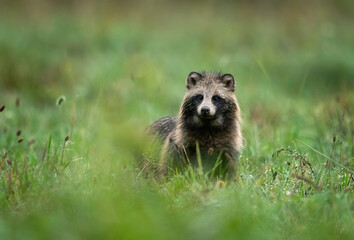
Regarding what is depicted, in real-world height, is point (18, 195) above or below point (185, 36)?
below

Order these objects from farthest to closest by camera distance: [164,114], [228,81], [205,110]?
[164,114] < [228,81] < [205,110]

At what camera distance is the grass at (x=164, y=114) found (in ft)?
13.1

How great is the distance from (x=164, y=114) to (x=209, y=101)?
10.7 feet

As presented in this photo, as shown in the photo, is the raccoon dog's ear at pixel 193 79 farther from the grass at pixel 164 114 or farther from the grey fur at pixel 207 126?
the grass at pixel 164 114

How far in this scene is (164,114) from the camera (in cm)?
911

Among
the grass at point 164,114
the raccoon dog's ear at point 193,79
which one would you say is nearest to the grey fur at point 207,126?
the raccoon dog's ear at point 193,79

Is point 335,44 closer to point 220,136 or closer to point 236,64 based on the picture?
point 236,64

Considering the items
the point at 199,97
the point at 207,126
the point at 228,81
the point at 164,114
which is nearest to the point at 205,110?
the point at 207,126

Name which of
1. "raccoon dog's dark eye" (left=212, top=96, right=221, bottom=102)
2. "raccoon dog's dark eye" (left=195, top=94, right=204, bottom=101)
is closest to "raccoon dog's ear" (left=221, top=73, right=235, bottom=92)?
"raccoon dog's dark eye" (left=212, top=96, right=221, bottom=102)

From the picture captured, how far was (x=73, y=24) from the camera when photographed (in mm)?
16094

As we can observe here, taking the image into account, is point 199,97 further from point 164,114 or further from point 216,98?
point 164,114

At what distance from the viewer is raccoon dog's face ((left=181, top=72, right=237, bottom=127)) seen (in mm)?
5805

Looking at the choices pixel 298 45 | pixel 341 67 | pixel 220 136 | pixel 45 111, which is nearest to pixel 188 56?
pixel 298 45

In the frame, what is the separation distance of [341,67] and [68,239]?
9.41 meters
